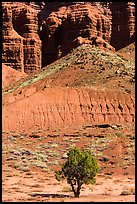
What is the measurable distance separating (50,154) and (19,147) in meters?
2.85

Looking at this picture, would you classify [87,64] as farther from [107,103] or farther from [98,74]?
[107,103]

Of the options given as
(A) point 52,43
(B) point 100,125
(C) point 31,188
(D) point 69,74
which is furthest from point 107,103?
(A) point 52,43

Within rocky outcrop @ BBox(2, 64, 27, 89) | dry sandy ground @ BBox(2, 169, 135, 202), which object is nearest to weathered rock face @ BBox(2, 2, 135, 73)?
rocky outcrop @ BBox(2, 64, 27, 89)

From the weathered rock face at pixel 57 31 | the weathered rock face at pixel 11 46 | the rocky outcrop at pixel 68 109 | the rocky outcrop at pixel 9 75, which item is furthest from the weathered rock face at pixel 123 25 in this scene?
the rocky outcrop at pixel 68 109

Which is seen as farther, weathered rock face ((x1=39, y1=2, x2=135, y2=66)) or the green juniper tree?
weathered rock face ((x1=39, y1=2, x2=135, y2=66))

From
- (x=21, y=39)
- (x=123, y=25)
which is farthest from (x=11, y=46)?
(x=123, y=25)

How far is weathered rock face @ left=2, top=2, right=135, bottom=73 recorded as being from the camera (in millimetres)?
84812

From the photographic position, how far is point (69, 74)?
57375 millimetres

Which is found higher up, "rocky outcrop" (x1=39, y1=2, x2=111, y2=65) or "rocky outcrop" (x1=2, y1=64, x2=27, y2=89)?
"rocky outcrop" (x1=39, y1=2, x2=111, y2=65)

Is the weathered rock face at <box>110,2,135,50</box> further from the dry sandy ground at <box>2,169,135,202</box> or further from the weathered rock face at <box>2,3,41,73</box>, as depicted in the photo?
the dry sandy ground at <box>2,169,135,202</box>

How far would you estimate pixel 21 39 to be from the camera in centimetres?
8650

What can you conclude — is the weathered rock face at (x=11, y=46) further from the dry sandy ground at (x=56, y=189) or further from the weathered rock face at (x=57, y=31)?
the dry sandy ground at (x=56, y=189)

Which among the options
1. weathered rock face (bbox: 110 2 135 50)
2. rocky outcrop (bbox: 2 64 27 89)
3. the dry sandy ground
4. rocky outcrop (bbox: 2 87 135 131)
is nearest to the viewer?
the dry sandy ground

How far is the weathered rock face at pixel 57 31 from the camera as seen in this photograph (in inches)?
3339
